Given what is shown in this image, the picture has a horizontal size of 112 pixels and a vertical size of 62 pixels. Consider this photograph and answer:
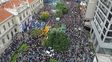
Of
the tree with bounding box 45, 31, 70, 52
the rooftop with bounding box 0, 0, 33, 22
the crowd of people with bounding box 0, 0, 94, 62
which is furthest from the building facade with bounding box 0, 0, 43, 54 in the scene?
the tree with bounding box 45, 31, 70, 52

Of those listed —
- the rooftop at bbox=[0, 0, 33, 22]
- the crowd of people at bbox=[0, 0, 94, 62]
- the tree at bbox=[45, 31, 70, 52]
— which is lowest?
the crowd of people at bbox=[0, 0, 94, 62]

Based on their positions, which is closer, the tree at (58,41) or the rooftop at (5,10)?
the tree at (58,41)

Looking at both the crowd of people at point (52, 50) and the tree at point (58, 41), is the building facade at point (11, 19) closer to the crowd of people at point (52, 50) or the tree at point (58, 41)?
the crowd of people at point (52, 50)

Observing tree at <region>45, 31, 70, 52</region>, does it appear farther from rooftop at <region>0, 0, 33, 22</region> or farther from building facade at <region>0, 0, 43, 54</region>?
rooftop at <region>0, 0, 33, 22</region>

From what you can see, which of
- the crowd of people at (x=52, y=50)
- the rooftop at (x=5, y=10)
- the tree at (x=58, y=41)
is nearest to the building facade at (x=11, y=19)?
the rooftop at (x=5, y=10)

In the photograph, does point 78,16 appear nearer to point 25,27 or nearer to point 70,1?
point 25,27

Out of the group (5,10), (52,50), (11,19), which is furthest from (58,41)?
(5,10)

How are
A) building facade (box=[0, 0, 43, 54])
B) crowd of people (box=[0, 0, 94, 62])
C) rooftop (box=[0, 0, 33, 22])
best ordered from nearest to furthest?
crowd of people (box=[0, 0, 94, 62]) → building facade (box=[0, 0, 43, 54]) → rooftop (box=[0, 0, 33, 22])

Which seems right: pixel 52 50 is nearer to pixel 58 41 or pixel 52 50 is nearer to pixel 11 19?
pixel 58 41

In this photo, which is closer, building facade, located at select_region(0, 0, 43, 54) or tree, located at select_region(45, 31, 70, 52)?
tree, located at select_region(45, 31, 70, 52)
